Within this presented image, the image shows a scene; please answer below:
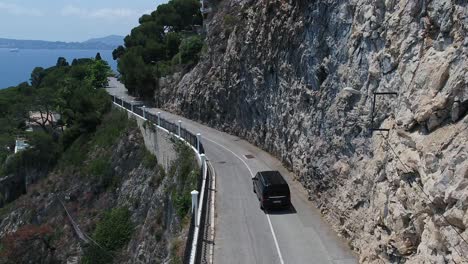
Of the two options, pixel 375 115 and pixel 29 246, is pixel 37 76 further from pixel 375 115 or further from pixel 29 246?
pixel 375 115

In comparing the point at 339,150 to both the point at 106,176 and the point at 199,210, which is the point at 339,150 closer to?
the point at 199,210

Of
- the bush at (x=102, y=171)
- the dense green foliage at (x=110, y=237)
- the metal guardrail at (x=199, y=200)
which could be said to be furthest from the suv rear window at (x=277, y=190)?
the bush at (x=102, y=171)

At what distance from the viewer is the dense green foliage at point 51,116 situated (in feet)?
163

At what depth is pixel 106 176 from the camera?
39.3 metres

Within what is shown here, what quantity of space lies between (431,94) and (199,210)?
10.7m

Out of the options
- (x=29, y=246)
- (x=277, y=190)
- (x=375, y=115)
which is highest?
(x=375, y=115)

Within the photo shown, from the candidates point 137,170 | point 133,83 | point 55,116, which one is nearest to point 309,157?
point 137,170

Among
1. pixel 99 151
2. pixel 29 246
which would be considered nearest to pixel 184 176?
pixel 99 151

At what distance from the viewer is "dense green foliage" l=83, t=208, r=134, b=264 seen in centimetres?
3184

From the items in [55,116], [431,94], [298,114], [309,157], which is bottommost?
[55,116]

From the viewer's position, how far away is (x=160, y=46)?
201 ft

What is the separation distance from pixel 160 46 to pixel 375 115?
162 feet

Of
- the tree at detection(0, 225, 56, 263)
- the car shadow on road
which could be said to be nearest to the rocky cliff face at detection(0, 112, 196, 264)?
the tree at detection(0, 225, 56, 263)

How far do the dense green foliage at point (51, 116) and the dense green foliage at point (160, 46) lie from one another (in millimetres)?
4362
